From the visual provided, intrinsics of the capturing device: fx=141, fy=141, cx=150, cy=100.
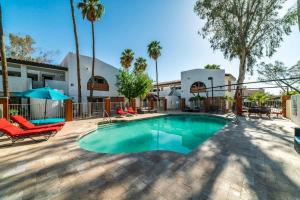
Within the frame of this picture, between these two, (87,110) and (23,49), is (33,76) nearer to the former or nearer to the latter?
(87,110)

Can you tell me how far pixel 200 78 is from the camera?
2486cm

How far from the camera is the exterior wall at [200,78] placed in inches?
928

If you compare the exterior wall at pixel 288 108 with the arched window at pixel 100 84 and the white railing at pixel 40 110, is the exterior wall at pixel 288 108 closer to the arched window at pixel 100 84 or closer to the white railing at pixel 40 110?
the white railing at pixel 40 110

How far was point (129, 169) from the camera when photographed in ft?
11.2

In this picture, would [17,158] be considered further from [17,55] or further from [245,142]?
[17,55]

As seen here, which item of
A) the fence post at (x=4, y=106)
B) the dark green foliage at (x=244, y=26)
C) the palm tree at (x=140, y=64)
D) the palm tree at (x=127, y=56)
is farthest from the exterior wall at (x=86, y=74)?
the dark green foliage at (x=244, y=26)

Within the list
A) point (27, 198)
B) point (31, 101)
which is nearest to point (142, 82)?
point (31, 101)

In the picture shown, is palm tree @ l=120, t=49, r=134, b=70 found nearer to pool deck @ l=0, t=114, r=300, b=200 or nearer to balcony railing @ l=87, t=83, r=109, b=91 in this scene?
balcony railing @ l=87, t=83, r=109, b=91

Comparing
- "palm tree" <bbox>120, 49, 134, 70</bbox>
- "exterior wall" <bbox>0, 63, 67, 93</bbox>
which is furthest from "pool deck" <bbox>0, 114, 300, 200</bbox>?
"palm tree" <bbox>120, 49, 134, 70</bbox>

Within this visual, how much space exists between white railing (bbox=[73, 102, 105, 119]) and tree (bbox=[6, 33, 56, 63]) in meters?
19.5

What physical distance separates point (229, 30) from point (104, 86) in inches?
702

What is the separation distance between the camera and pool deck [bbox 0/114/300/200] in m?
2.53

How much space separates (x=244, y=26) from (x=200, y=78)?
1008 centimetres

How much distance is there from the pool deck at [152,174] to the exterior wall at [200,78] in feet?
66.8
